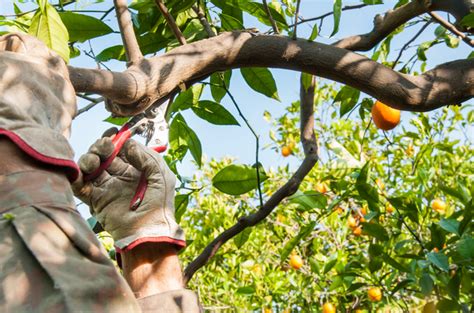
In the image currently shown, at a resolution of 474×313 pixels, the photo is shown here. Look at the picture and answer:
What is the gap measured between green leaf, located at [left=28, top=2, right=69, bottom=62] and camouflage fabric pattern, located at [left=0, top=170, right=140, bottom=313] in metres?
0.26

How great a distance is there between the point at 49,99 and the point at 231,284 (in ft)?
11.0

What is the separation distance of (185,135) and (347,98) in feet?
1.25

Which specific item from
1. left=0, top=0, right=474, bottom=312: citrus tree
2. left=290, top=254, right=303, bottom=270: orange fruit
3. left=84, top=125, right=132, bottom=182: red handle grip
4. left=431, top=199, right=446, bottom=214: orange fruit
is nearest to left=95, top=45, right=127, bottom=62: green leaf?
left=0, top=0, right=474, bottom=312: citrus tree

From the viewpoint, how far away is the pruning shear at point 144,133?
3.80 ft

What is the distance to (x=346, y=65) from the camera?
1.30 meters

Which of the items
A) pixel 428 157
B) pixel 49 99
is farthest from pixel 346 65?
pixel 428 157

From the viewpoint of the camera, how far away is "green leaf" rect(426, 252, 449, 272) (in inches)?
61.4

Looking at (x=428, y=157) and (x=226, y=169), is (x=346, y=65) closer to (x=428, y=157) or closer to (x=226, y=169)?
(x=226, y=169)

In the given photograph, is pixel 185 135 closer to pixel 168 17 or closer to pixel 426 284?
pixel 168 17

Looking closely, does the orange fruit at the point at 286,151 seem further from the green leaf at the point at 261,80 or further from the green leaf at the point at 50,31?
the green leaf at the point at 50,31

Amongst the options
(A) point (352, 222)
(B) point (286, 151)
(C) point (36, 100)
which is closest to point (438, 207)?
(A) point (352, 222)

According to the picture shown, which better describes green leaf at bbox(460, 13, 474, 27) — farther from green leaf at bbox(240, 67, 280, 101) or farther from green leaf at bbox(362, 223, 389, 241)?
green leaf at bbox(362, 223, 389, 241)

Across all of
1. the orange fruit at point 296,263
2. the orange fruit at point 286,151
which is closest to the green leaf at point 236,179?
the orange fruit at point 296,263

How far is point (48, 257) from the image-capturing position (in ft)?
2.51
